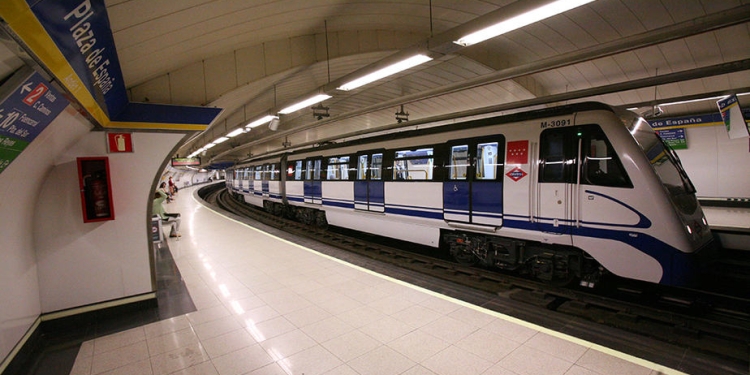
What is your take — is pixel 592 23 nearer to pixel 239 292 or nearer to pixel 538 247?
pixel 538 247

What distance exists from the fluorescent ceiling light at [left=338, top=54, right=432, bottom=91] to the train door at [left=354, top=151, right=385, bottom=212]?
277 cm

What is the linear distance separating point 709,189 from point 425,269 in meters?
13.3

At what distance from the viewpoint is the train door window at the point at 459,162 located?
18.5 feet

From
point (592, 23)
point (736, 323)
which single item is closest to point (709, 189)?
point (592, 23)

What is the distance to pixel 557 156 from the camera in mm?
4480

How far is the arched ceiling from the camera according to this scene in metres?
3.62

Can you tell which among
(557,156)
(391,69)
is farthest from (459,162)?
(391,69)

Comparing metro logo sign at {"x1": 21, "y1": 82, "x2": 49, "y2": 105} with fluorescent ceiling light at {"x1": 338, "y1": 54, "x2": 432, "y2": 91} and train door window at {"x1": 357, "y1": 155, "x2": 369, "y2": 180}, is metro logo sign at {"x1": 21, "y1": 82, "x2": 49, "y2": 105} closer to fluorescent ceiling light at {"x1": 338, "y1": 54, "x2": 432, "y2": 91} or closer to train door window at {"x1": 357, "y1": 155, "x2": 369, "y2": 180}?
fluorescent ceiling light at {"x1": 338, "y1": 54, "x2": 432, "y2": 91}

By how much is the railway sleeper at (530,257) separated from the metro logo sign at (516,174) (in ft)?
3.38

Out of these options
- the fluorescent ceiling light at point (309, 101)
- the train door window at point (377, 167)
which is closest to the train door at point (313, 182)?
the train door window at point (377, 167)

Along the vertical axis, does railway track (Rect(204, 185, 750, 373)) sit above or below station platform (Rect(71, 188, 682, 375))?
below

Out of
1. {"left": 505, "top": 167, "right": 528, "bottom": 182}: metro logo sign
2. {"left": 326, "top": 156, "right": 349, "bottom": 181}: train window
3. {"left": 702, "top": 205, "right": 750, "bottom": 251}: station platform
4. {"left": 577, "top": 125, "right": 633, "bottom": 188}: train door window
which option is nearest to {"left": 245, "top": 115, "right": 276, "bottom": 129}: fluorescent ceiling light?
{"left": 326, "top": 156, "right": 349, "bottom": 181}: train window

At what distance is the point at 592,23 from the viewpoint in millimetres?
5840

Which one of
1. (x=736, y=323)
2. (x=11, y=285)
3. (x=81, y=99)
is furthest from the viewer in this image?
(x=736, y=323)
